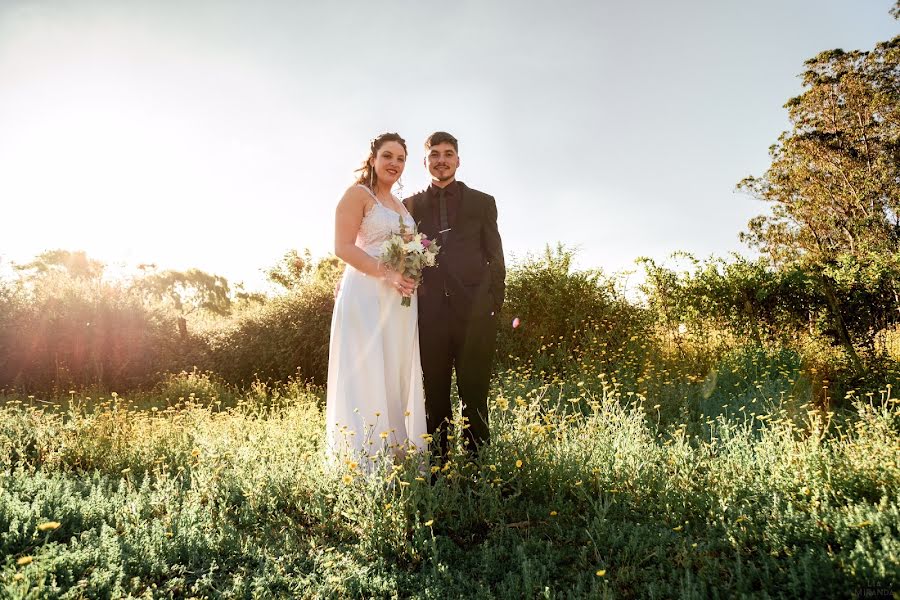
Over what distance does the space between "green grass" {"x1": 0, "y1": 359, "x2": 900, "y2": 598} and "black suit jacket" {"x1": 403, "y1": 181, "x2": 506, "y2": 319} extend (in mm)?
814

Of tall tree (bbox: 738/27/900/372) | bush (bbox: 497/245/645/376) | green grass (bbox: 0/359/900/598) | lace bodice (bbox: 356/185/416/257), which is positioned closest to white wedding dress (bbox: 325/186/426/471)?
lace bodice (bbox: 356/185/416/257)

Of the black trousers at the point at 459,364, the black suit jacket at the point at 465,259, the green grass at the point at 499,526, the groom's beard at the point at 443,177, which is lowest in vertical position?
the green grass at the point at 499,526

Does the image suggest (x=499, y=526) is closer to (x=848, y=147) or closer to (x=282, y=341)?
(x=282, y=341)

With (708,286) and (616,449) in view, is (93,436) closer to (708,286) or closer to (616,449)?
(616,449)

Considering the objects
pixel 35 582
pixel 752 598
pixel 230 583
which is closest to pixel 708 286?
pixel 752 598

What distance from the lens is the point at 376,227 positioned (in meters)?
4.13

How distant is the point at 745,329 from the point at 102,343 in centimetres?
1243

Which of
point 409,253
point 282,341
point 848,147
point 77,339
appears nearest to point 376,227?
point 409,253

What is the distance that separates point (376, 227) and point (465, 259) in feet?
2.21

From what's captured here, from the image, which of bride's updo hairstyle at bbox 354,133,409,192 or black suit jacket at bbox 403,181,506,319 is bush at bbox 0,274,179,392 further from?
black suit jacket at bbox 403,181,506,319

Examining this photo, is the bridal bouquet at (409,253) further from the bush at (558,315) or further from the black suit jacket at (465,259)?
the bush at (558,315)

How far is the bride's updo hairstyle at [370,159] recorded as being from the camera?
4188 mm

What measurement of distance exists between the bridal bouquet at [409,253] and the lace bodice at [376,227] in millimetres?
152

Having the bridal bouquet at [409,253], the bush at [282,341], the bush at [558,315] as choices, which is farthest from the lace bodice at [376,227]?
the bush at [282,341]
